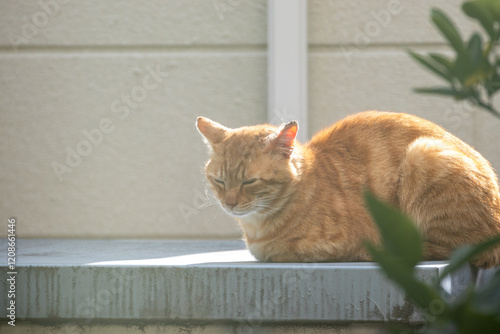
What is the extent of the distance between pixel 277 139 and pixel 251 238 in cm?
43

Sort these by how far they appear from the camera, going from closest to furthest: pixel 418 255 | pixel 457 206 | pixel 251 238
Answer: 1. pixel 418 255
2. pixel 457 206
3. pixel 251 238

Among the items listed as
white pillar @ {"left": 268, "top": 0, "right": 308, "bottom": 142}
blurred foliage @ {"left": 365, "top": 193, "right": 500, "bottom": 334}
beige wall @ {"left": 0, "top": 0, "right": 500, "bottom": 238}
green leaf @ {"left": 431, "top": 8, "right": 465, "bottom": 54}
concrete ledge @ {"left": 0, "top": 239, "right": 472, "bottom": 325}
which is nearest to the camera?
blurred foliage @ {"left": 365, "top": 193, "right": 500, "bottom": 334}

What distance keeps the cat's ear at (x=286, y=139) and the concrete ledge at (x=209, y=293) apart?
0.51m

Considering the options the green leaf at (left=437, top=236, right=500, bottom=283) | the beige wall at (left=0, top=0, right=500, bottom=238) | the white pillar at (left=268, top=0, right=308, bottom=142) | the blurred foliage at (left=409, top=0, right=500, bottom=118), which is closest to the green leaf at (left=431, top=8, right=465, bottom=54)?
the blurred foliage at (left=409, top=0, right=500, bottom=118)

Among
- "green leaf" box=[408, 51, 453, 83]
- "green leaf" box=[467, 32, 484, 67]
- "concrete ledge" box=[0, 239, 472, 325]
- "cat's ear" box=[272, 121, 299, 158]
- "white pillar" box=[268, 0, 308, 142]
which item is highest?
"white pillar" box=[268, 0, 308, 142]

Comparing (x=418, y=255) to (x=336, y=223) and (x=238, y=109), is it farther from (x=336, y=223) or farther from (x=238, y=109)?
(x=238, y=109)

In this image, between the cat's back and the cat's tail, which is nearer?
the cat's tail

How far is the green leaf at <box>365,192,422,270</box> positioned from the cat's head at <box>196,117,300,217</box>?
191cm

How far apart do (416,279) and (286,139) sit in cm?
197

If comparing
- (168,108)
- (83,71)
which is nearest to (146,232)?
(168,108)

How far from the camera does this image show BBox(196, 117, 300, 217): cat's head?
248 cm

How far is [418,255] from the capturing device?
543 millimetres

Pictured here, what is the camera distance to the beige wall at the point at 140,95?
3.85 metres

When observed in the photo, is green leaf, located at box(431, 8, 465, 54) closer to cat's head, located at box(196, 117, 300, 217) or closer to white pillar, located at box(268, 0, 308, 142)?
cat's head, located at box(196, 117, 300, 217)
